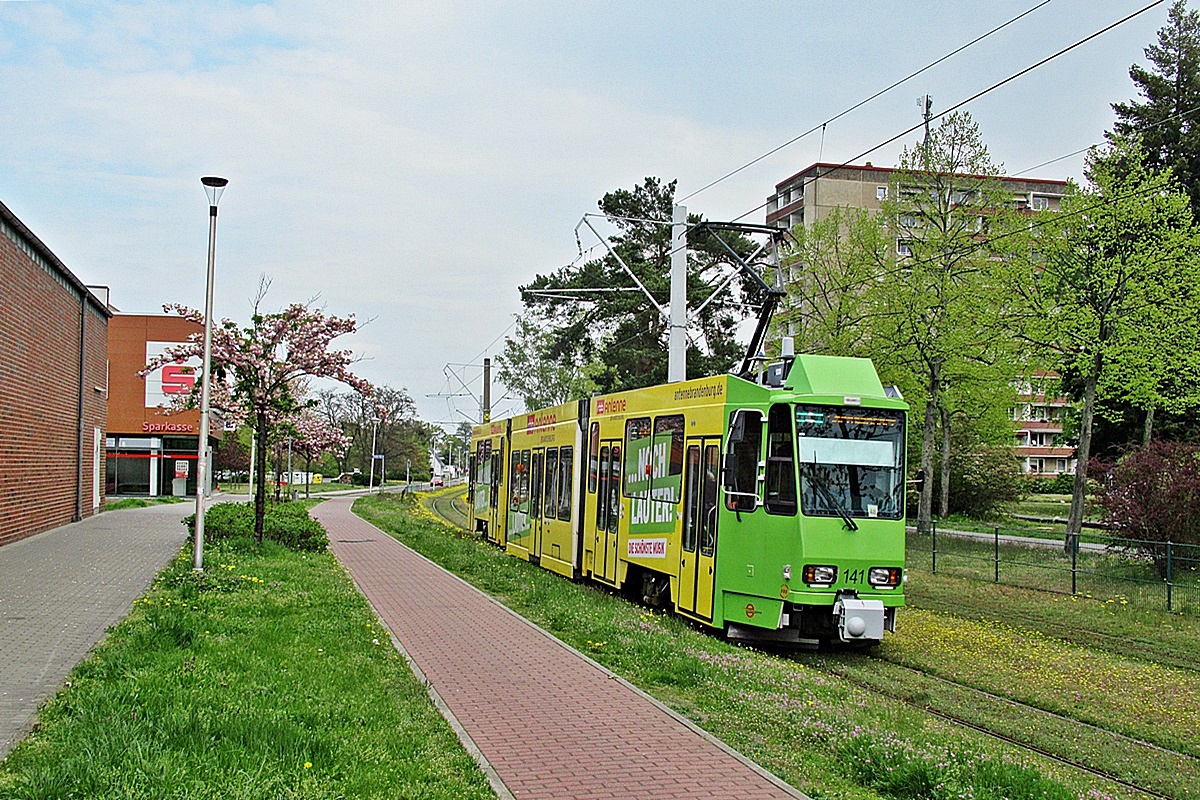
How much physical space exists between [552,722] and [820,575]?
4678 mm

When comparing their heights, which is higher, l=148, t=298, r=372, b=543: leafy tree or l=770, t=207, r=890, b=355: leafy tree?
l=770, t=207, r=890, b=355: leafy tree

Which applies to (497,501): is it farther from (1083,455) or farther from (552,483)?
(1083,455)

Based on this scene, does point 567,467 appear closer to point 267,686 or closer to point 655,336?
point 267,686

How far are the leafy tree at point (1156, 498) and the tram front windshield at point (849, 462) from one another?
852 cm

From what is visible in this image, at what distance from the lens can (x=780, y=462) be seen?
1252 centimetres

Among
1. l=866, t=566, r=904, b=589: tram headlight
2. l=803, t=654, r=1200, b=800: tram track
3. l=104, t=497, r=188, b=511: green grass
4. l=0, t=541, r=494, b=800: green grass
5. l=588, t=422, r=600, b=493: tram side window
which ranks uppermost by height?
l=588, t=422, r=600, b=493: tram side window

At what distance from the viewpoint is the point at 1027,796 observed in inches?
259

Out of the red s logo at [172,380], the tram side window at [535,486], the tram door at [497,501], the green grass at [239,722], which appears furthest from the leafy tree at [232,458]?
the green grass at [239,722]

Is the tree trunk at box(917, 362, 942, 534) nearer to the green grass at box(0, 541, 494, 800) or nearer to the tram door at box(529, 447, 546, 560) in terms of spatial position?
the tram door at box(529, 447, 546, 560)

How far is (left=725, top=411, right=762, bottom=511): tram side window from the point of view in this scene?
12625 millimetres

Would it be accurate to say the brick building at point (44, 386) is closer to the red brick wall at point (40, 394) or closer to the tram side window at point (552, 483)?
the red brick wall at point (40, 394)

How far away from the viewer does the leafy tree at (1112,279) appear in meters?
23.7

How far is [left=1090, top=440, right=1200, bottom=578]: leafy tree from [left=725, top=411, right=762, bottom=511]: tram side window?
9.71m

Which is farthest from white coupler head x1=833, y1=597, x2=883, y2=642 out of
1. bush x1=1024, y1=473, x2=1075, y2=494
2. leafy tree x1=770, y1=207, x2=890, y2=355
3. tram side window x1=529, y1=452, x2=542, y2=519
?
bush x1=1024, y1=473, x2=1075, y2=494
